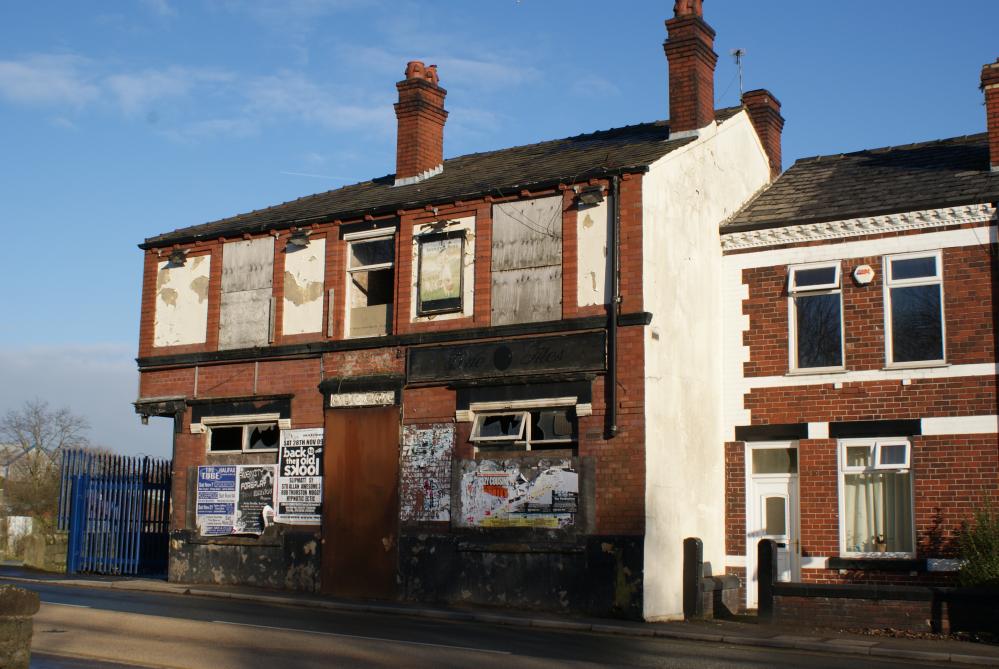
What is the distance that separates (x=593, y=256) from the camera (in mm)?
20094

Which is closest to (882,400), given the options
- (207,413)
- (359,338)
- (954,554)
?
(954,554)

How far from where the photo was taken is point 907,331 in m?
20.1

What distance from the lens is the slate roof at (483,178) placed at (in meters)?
21.1

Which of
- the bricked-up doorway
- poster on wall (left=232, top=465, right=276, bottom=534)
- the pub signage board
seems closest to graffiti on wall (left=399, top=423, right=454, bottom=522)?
the bricked-up doorway

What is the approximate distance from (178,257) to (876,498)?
1554cm

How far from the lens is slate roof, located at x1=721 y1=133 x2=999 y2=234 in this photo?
66.8ft

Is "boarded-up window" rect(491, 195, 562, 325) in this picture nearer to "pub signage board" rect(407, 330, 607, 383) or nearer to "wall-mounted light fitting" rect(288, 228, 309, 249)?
"pub signage board" rect(407, 330, 607, 383)

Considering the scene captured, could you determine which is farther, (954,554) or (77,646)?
(954,554)

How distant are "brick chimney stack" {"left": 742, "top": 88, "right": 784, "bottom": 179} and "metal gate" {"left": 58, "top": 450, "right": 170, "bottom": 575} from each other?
16209mm

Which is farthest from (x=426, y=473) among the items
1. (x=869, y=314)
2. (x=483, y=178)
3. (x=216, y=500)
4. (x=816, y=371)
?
(x=869, y=314)

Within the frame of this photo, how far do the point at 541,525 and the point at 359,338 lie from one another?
18.4 ft

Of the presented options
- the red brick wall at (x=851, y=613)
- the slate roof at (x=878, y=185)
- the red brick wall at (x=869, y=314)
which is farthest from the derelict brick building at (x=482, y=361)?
the red brick wall at (x=851, y=613)

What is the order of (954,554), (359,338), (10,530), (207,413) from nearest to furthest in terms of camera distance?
(954,554) → (359,338) → (207,413) → (10,530)

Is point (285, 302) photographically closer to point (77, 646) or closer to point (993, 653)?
point (77, 646)
